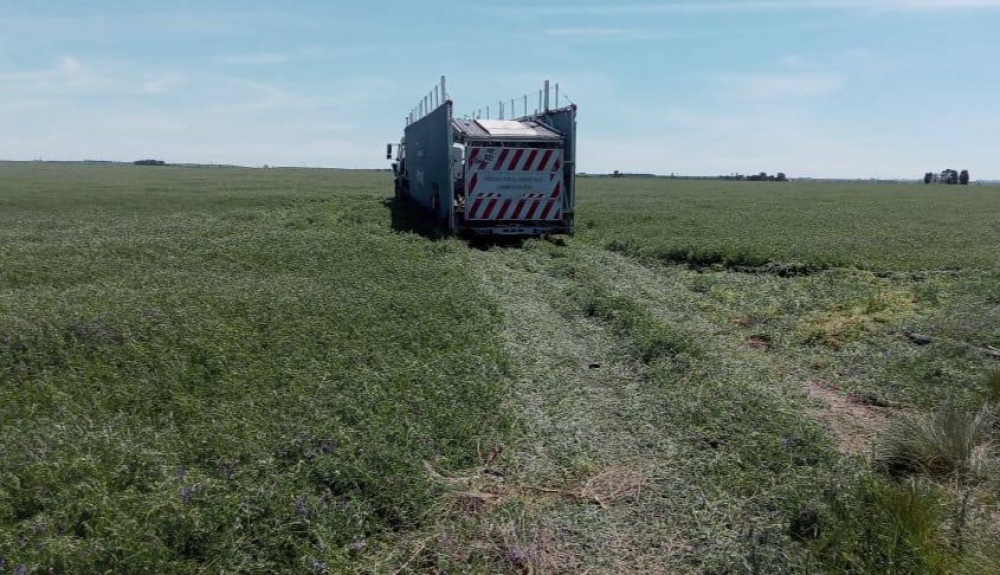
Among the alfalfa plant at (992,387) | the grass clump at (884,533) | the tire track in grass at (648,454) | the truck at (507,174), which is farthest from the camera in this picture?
the truck at (507,174)

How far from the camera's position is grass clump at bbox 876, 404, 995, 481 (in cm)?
482

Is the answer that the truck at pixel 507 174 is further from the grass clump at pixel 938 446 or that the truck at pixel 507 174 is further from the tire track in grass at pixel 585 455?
the grass clump at pixel 938 446

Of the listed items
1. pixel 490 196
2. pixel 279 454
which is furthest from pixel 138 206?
pixel 279 454

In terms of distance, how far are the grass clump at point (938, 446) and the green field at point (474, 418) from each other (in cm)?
6

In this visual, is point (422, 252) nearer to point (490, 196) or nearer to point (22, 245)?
point (490, 196)

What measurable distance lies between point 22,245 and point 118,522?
590 inches

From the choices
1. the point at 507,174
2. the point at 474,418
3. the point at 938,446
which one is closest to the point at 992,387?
the point at 938,446

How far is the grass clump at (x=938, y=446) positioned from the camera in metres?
4.82

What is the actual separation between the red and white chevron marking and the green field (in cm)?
500

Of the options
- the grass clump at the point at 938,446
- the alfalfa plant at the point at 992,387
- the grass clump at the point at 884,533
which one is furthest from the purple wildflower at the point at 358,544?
the alfalfa plant at the point at 992,387

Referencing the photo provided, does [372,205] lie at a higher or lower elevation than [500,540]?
higher

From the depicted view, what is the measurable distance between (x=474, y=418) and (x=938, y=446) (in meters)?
3.30

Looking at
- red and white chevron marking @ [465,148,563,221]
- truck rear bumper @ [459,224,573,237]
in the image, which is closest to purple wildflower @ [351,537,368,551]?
red and white chevron marking @ [465,148,563,221]

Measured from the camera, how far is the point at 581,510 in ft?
14.5
